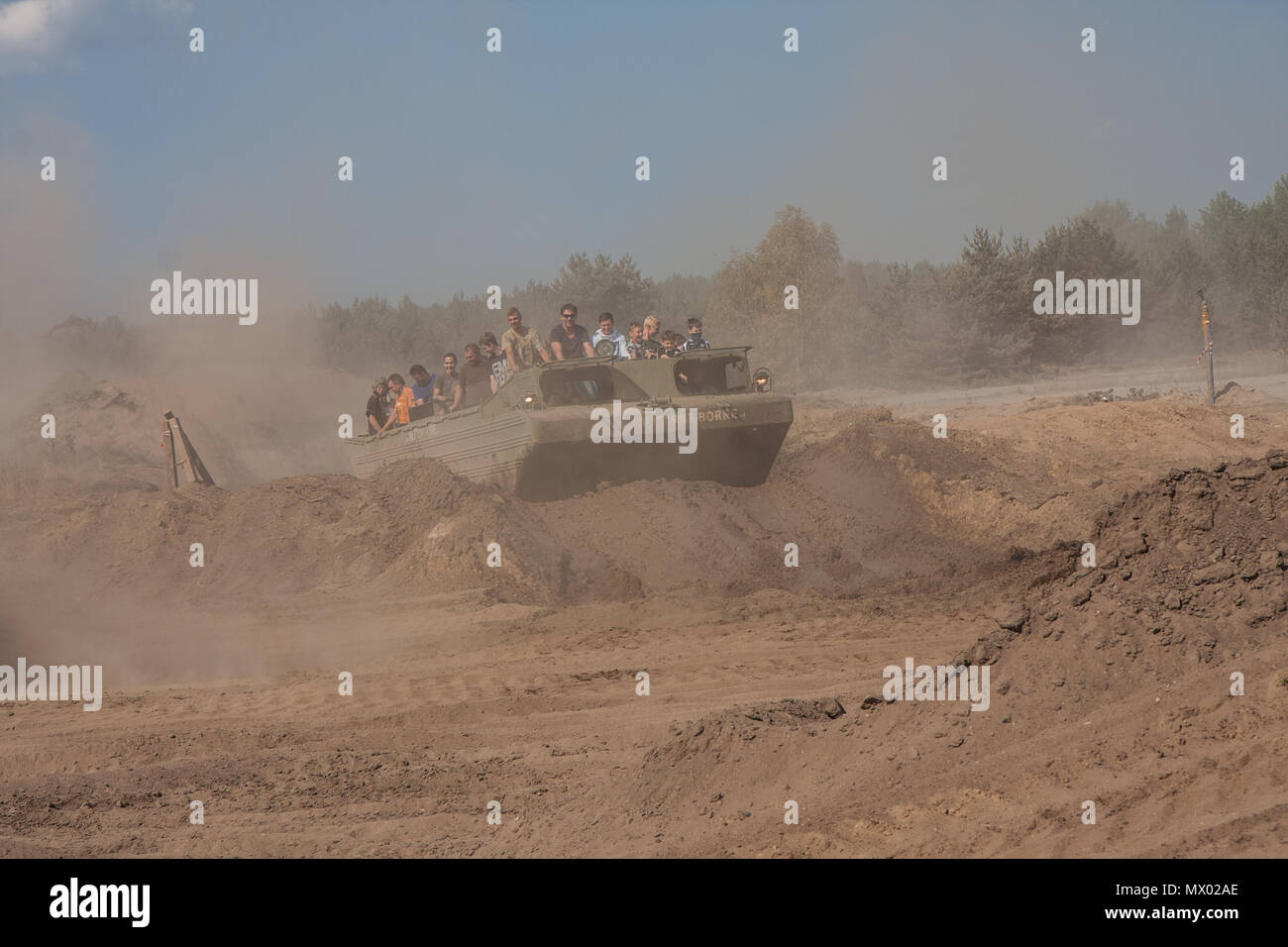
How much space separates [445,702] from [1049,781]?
480 cm

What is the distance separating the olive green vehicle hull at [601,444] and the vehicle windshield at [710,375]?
3 centimetres

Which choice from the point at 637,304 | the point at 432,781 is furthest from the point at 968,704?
the point at 637,304

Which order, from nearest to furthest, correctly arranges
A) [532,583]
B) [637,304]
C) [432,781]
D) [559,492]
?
[432,781]
[532,583]
[559,492]
[637,304]

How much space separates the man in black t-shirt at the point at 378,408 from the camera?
59.0ft

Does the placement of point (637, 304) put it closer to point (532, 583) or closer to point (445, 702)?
point (532, 583)

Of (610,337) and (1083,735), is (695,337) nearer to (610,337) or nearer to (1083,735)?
(610,337)

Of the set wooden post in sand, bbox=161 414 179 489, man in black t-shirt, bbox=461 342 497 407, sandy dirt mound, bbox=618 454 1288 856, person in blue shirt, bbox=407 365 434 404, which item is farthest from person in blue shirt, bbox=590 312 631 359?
sandy dirt mound, bbox=618 454 1288 856

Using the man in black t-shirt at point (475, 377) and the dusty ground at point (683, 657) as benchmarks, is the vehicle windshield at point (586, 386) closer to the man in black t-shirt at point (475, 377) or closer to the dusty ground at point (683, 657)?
the dusty ground at point (683, 657)

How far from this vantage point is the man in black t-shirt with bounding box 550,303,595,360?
15.5m

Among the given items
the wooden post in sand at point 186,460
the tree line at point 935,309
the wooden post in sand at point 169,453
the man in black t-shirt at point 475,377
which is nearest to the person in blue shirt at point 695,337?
the man in black t-shirt at point 475,377

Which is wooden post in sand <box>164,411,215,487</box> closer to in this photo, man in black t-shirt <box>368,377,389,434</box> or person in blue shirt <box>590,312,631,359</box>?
man in black t-shirt <box>368,377,389,434</box>

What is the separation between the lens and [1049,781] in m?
4.89

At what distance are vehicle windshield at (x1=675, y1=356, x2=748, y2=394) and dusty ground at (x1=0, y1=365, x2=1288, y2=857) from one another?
4.49ft

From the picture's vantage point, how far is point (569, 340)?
15.7m
